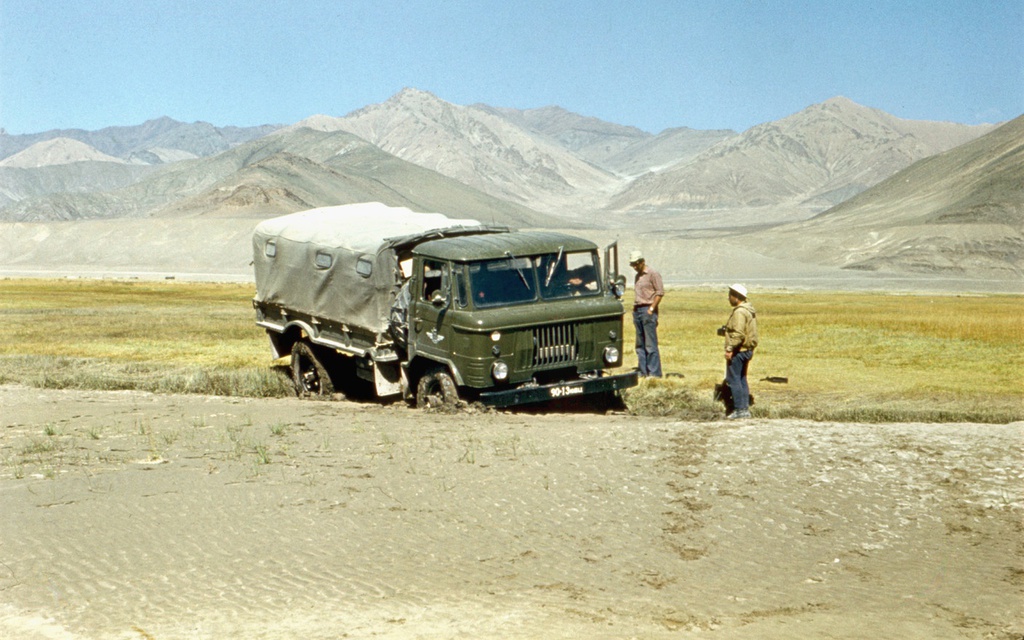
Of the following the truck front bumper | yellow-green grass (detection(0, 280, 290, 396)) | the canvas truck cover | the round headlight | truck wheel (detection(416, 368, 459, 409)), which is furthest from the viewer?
yellow-green grass (detection(0, 280, 290, 396))

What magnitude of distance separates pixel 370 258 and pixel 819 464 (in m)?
7.46

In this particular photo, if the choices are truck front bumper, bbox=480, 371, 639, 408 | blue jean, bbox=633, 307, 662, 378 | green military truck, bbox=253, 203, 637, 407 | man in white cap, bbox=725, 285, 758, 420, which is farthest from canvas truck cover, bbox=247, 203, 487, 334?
man in white cap, bbox=725, 285, 758, 420

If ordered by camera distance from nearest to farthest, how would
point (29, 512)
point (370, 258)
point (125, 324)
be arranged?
point (29, 512)
point (370, 258)
point (125, 324)

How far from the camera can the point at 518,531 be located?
959 centimetres

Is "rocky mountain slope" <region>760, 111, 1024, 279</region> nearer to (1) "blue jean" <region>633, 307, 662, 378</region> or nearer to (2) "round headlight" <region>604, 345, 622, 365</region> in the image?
(1) "blue jean" <region>633, 307, 662, 378</region>

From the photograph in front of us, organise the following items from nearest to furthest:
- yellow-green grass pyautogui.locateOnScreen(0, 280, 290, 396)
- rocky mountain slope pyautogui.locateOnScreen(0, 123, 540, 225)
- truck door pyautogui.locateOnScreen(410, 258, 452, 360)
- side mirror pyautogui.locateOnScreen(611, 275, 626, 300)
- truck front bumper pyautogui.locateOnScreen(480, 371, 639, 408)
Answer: truck front bumper pyautogui.locateOnScreen(480, 371, 639, 408)
truck door pyautogui.locateOnScreen(410, 258, 452, 360)
side mirror pyautogui.locateOnScreen(611, 275, 626, 300)
yellow-green grass pyautogui.locateOnScreen(0, 280, 290, 396)
rocky mountain slope pyautogui.locateOnScreen(0, 123, 540, 225)

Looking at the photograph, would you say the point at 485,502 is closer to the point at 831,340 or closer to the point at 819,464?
the point at 819,464

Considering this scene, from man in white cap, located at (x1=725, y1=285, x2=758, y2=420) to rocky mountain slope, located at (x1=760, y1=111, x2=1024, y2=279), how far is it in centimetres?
8666

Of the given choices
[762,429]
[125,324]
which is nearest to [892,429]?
[762,429]

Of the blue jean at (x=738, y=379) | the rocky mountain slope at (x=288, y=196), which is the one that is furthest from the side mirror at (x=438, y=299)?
the rocky mountain slope at (x=288, y=196)

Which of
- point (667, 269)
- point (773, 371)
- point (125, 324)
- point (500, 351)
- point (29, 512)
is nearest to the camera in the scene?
point (29, 512)

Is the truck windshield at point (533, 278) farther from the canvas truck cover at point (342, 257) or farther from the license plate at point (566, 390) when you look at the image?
the canvas truck cover at point (342, 257)

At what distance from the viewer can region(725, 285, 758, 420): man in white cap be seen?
1408cm

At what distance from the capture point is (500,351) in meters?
14.0
